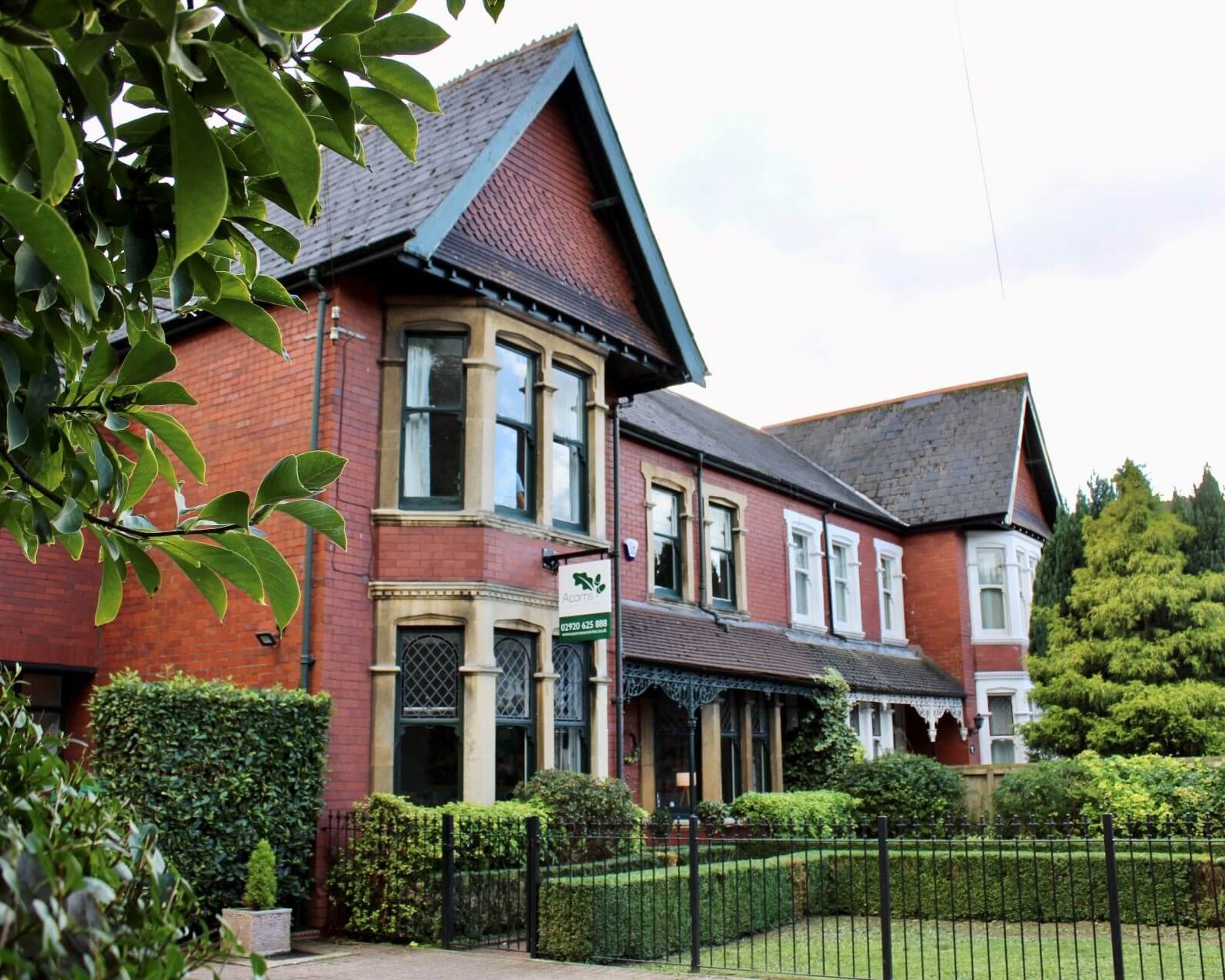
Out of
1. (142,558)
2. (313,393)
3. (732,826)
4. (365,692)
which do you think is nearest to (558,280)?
(313,393)

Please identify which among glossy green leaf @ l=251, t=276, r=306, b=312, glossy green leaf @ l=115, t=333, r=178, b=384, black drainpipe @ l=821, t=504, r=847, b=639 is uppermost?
black drainpipe @ l=821, t=504, r=847, b=639

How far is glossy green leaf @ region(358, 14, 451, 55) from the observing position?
219cm

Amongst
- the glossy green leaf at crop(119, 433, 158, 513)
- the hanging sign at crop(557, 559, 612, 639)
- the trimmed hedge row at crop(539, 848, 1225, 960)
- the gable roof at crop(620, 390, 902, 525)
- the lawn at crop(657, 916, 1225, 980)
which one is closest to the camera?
the glossy green leaf at crop(119, 433, 158, 513)

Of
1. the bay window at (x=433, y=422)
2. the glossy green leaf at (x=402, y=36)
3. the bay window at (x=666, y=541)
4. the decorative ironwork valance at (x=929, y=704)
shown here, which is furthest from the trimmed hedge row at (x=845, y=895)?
the glossy green leaf at (x=402, y=36)

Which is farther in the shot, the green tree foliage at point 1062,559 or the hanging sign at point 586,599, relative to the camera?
the green tree foliage at point 1062,559

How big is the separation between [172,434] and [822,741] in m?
19.9

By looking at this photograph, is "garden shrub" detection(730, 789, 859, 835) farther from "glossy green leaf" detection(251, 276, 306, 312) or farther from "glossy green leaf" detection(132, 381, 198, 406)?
"glossy green leaf" detection(132, 381, 198, 406)

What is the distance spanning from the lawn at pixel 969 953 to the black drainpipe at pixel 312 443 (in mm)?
4482

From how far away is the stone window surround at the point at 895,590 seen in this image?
2594 centimetres

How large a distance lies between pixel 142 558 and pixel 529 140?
13.1 metres

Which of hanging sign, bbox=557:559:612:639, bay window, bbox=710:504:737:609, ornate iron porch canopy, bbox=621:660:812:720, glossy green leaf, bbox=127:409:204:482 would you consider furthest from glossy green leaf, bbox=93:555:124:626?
bay window, bbox=710:504:737:609

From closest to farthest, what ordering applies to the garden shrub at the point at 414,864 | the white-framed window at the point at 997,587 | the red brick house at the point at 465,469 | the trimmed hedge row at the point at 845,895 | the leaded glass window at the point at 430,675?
the trimmed hedge row at the point at 845,895 → the garden shrub at the point at 414,864 → the red brick house at the point at 465,469 → the leaded glass window at the point at 430,675 → the white-framed window at the point at 997,587

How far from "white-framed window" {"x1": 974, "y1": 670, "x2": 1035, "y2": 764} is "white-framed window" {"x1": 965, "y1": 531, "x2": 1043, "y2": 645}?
809mm

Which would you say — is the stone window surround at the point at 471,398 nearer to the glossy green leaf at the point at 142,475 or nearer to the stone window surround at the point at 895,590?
the glossy green leaf at the point at 142,475
